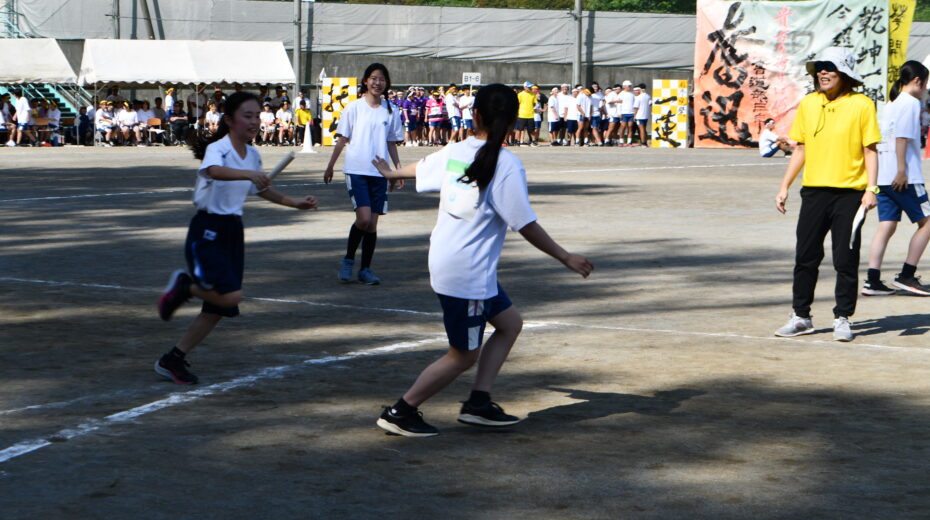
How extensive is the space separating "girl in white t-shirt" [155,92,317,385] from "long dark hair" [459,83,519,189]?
57.3 inches

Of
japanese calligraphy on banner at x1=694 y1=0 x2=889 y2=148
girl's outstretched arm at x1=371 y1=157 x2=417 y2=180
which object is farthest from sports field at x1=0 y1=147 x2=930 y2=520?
japanese calligraphy on banner at x1=694 y1=0 x2=889 y2=148

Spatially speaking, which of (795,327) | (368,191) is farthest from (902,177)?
(368,191)

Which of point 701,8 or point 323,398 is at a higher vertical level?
point 701,8

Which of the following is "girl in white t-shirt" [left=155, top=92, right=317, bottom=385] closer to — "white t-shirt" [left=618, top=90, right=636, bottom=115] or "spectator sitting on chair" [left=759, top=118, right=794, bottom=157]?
"spectator sitting on chair" [left=759, top=118, right=794, bottom=157]

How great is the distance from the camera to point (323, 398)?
263 inches

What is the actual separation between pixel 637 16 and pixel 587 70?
2450 millimetres

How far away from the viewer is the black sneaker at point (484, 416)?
19.9ft

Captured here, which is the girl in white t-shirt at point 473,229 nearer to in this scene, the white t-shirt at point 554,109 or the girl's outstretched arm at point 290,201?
the girl's outstretched arm at point 290,201

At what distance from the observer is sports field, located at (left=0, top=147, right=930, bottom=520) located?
199 inches

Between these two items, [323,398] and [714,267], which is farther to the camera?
[714,267]

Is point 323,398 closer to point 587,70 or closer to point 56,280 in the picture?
point 56,280

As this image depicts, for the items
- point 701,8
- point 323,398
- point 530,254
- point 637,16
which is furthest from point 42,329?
point 637,16

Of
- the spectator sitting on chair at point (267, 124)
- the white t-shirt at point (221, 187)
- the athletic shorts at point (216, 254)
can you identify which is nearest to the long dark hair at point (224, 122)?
the white t-shirt at point (221, 187)

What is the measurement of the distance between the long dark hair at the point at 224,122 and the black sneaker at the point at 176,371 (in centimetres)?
112
